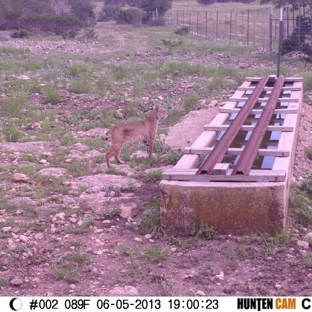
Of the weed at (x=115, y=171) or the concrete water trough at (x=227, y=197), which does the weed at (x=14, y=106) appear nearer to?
the weed at (x=115, y=171)

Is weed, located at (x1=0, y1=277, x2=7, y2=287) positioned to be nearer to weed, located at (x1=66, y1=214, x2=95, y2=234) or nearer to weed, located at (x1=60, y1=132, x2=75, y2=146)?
weed, located at (x1=66, y1=214, x2=95, y2=234)

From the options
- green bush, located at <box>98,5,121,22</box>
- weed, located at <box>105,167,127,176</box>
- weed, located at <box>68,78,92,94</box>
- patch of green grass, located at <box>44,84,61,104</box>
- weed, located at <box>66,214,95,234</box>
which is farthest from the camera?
green bush, located at <box>98,5,121,22</box>

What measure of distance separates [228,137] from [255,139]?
346 millimetres

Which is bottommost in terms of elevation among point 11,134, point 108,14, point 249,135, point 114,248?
point 114,248

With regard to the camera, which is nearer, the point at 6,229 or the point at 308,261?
the point at 308,261

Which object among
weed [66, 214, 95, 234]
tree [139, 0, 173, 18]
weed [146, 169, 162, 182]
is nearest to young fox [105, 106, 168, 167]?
weed [146, 169, 162, 182]

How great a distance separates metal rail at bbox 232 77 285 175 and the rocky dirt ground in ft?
2.28

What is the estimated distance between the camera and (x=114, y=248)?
16.1ft

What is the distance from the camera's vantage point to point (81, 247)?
4.91m

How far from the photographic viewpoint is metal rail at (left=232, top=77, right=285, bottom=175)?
5.17 meters

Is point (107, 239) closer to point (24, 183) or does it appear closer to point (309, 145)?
point (24, 183)

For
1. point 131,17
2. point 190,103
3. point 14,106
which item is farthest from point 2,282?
point 131,17

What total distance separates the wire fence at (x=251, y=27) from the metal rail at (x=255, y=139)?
10.8m

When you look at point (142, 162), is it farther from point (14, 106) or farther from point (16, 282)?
point (14, 106)
